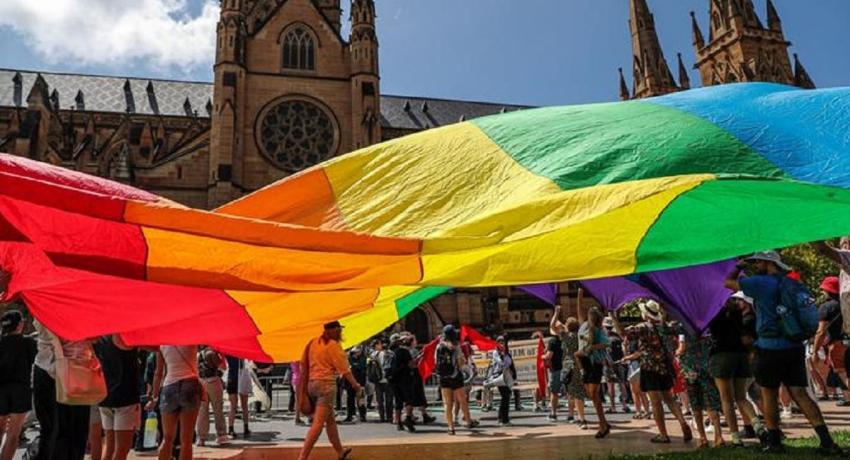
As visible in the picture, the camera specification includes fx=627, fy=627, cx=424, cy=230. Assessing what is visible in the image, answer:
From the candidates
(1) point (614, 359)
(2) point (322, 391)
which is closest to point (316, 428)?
(2) point (322, 391)

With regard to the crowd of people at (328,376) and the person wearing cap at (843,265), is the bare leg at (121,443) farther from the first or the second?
the person wearing cap at (843,265)

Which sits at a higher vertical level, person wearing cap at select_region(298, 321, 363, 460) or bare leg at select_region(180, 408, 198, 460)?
person wearing cap at select_region(298, 321, 363, 460)

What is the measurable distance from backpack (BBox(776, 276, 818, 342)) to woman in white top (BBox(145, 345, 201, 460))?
5.66m

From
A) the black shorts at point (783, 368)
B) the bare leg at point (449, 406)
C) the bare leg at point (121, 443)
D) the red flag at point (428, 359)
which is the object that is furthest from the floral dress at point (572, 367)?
the red flag at point (428, 359)

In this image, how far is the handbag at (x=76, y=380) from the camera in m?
4.79

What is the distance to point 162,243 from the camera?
4.05 meters

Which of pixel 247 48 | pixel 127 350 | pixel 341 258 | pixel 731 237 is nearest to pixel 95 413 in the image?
pixel 127 350

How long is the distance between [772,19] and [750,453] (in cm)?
6431

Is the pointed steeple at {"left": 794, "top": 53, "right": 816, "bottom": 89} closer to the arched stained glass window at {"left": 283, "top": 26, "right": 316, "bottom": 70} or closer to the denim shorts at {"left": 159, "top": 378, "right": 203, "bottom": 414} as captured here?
the arched stained glass window at {"left": 283, "top": 26, "right": 316, "bottom": 70}

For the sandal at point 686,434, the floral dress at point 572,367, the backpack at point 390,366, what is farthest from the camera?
the backpack at point 390,366

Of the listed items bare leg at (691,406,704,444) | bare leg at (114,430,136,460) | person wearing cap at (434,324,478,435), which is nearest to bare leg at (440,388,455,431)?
person wearing cap at (434,324,478,435)

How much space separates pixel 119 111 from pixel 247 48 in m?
18.8

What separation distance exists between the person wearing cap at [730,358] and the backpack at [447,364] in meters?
4.72

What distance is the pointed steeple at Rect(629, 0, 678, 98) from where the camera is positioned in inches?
2378
